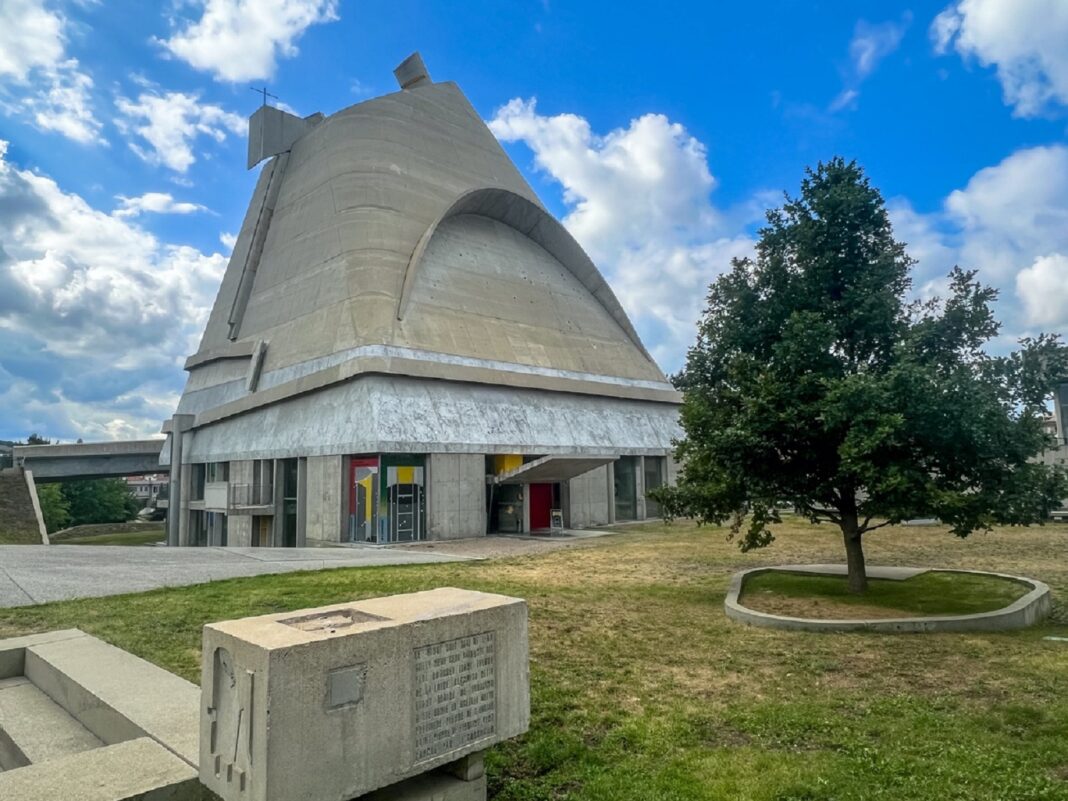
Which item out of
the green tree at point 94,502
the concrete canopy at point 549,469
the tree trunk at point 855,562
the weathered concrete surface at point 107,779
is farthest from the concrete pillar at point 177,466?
the green tree at point 94,502

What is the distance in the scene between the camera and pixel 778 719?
601cm

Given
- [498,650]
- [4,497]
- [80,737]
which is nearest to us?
[498,650]

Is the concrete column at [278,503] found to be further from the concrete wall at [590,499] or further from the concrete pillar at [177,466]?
the concrete wall at [590,499]

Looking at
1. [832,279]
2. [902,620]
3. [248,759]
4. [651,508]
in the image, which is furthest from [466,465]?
[248,759]

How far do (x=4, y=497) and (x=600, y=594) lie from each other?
42.2 meters

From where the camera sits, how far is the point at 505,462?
Result: 30.0m

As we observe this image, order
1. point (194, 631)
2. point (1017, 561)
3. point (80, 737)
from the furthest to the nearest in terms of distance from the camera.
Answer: point (1017, 561), point (194, 631), point (80, 737)

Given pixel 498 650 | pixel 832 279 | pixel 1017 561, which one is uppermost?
pixel 832 279

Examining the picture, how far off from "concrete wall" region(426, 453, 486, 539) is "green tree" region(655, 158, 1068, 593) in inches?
607

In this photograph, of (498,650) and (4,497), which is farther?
(4,497)

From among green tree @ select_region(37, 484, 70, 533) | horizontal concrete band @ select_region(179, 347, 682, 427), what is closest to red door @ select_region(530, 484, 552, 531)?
horizontal concrete band @ select_region(179, 347, 682, 427)

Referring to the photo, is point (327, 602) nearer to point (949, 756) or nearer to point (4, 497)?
point (949, 756)

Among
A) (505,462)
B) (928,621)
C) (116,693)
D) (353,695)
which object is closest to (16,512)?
(505,462)

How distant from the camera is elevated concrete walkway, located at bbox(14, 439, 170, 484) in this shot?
151ft
